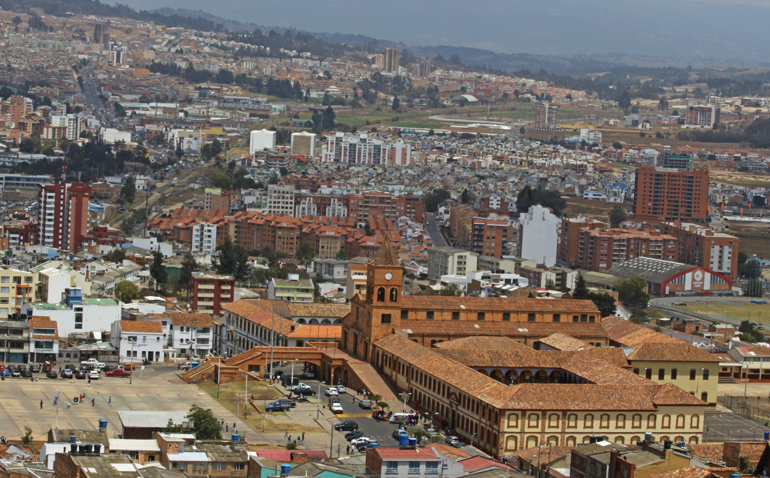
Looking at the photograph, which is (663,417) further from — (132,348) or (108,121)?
(108,121)

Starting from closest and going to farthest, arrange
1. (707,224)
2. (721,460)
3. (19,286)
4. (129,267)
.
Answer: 1. (721,460)
2. (19,286)
3. (129,267)
4. (707,224)

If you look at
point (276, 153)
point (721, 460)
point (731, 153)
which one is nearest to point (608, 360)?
point (721, 460)

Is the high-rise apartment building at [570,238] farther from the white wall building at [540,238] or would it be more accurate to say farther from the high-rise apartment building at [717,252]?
the high-rise apartment building at [717,252]

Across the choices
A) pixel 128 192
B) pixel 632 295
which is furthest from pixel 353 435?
pixel 128 192

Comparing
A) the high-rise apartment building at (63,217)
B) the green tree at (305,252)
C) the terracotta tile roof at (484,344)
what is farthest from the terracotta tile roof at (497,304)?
the high-rise apartment building at (63,217)

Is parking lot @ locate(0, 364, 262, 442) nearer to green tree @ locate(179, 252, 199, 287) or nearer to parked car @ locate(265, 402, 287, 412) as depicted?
parked car @ locate(265, 402, 287, 412)
